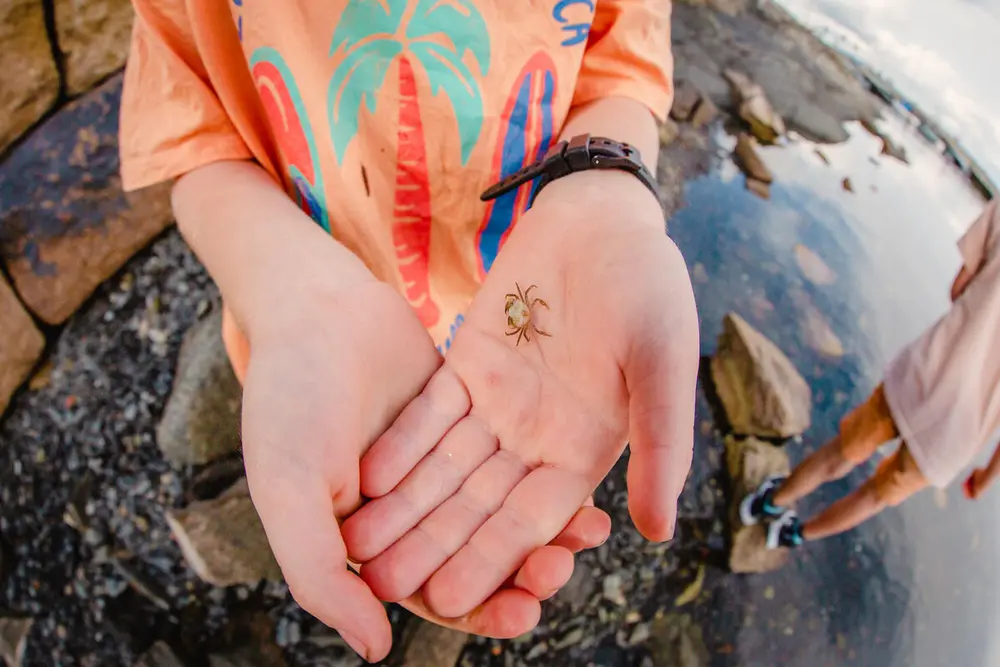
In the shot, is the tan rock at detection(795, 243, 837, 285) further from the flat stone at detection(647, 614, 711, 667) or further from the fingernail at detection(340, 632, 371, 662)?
the fingernail at detection(340, 632, 371, 662)

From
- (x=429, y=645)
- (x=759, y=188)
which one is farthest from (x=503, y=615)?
(x=759, y=188)

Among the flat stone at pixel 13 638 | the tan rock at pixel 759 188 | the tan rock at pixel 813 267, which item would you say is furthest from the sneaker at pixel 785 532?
the flat stone at pixel 13 638

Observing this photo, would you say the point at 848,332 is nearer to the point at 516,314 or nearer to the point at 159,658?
the point at 516,314

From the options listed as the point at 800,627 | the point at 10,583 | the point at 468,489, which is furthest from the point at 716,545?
the point at 10,583

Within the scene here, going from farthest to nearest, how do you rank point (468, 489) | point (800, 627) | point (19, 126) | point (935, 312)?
point (935, 312) → point (800, 627) → point (19, 126) → point (468, 489)

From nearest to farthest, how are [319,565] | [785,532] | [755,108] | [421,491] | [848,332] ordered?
[319,565] → [421,491] → [785,532] → [848,332] → [755,108]

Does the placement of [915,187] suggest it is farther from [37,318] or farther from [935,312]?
[37,318]
